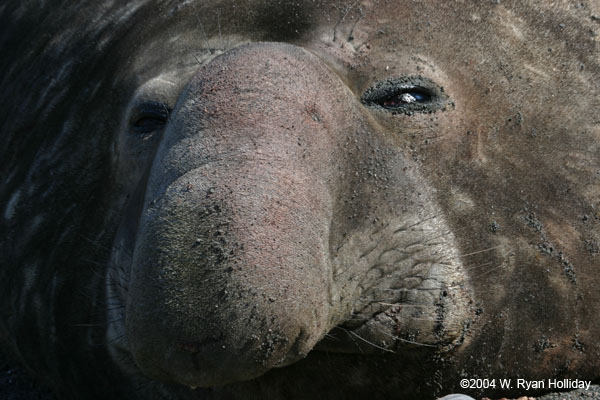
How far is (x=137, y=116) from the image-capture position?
3.28m

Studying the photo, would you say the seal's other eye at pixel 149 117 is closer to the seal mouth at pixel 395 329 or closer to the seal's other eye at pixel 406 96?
the seal's other eye at pixel 406 96

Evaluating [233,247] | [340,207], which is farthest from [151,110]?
[233,247]

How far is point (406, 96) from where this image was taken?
3.07 meters

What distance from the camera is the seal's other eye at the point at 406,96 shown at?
305cm

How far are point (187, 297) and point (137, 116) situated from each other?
3.77 feet

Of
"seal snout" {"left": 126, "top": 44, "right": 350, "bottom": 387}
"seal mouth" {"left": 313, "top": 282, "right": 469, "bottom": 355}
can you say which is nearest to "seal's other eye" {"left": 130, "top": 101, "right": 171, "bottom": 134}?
"seal snout" {"left": 126, "top": 44, "right": 350, "bottom": 387}

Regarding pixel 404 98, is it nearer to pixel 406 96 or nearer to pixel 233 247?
pixel 406 96

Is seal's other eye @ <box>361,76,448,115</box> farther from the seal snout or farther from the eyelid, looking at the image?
the eyelid

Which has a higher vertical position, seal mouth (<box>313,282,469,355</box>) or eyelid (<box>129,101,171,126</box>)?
eyelid (<box>129,101,171,126</box>)

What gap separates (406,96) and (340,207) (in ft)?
1.86

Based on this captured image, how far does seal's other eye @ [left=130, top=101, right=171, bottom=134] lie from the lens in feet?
10.5

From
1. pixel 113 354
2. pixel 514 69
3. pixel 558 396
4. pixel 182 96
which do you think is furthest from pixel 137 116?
pixel 558 396

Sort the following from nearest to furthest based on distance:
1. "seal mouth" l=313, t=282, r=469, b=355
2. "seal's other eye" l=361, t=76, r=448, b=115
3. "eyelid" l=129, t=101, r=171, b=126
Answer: "seal mouth" l=313, t=282, r=469, b=355 → "seal's other eye" l=361, t=76, r=448, b=115 → "eyelid" l=129, t=101, r=171, b=126

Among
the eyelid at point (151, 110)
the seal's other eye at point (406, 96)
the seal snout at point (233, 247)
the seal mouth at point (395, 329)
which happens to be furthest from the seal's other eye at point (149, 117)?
the seal mouth at point (395, 329)
